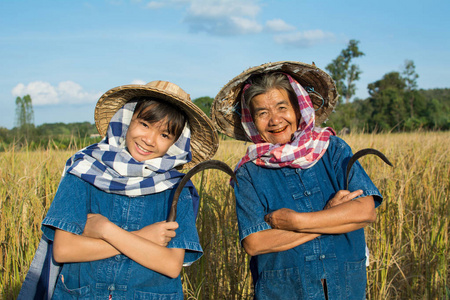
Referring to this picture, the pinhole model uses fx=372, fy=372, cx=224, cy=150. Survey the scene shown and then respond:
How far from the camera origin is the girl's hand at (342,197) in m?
1.71

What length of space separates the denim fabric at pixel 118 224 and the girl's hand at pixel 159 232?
6 cm

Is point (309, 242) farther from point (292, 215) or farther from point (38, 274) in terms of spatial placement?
point (38, 274)

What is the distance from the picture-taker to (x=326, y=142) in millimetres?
1898

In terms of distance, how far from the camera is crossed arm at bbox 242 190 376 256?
1.65 meters

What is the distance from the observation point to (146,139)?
1.82 metres

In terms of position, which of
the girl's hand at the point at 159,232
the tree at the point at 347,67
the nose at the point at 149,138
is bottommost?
the girl's hand at the point at 159,232

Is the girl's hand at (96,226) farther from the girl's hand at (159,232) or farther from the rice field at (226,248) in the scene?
the rice field at (226,248)

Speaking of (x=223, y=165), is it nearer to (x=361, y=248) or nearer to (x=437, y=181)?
(x=361, y=248)

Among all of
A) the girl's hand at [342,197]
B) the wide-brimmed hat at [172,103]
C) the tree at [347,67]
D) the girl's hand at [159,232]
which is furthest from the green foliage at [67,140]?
the tree at [347,67]

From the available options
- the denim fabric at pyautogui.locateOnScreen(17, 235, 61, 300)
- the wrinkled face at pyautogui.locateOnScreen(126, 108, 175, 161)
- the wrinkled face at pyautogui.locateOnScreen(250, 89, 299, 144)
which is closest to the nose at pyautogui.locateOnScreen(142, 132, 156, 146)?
the wrinkled face at pyautogui.locateOnScreen(126, 108, 175, 161)

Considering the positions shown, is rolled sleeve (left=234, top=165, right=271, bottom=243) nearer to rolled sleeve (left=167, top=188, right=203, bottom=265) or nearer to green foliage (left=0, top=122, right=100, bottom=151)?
rolled sleeve (left=167, top=188, right=203, bottom=265)

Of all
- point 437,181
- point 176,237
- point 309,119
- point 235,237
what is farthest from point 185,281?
point 437,181

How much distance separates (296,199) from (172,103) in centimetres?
80

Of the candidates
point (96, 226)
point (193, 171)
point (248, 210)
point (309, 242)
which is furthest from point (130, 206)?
point (309, 242)
